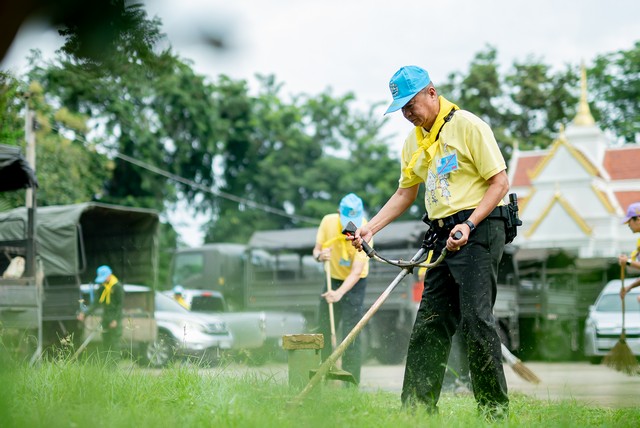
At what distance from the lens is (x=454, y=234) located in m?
4.71

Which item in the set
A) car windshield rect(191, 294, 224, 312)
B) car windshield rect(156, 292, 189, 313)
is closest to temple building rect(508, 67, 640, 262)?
car windshield rect(191, 294, 224, 312)

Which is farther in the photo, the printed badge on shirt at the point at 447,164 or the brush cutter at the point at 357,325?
the printed badge on shirt at the point at 447,164

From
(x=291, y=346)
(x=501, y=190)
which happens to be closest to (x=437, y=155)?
(x=501, y=190)

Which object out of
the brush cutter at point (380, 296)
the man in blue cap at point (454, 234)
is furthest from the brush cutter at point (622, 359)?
the man in blue cap at point (454, 234)

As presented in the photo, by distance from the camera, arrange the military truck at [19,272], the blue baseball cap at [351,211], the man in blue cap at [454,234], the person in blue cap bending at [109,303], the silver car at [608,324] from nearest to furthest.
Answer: the man in blue cap at [454,234], the blue baseball cap at [351,211], the military truck at [19,272], the person in blue cap bending at [109,303], the silver car at [608,324]

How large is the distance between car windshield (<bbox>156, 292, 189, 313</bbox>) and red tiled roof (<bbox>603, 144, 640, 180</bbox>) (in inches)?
1653

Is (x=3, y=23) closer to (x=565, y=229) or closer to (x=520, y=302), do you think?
(x=520, y=302)

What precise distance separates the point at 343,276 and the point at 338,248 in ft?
0.87

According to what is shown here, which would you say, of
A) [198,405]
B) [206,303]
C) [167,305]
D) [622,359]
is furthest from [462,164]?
[206,303]

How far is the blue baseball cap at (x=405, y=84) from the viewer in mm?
4898

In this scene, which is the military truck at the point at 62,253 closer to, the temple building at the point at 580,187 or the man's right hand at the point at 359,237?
the man's right hand at the point at 359,237

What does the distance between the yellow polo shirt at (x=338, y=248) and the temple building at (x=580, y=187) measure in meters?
Answer: 40.5

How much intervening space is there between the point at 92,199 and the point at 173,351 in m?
25.1

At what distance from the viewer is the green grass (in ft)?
12.4
